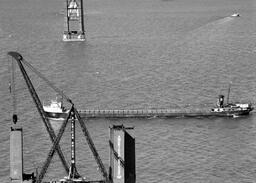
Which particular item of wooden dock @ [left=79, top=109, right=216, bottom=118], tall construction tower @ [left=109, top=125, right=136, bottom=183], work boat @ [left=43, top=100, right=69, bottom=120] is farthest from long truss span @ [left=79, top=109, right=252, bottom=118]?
tall construction tower @ [left=109, top=125, right=136, bottom=183]

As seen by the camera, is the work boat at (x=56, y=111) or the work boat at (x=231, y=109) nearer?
the work boat at (x=56, y=111)

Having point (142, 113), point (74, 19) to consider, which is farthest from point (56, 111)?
point (74, 19)

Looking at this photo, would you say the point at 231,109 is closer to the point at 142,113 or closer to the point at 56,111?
the point at 142,113

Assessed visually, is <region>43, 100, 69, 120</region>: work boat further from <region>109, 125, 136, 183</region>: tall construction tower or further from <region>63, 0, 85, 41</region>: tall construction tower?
<region>63, 0, 85, 41</region>: tall construction tower

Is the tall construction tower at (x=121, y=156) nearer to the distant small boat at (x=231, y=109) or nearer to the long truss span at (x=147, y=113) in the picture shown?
the long truss span at (x=147, y=113)

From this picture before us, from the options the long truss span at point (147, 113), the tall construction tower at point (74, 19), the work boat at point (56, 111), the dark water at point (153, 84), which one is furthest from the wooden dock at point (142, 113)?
the tall construction tower at point (74, 19)

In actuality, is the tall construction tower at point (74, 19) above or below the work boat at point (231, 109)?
above

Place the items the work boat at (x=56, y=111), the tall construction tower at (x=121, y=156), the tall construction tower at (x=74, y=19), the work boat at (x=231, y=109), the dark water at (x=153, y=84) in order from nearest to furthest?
1. the tall construction tower at (x=121, y=156)
2. the dark water at (x=153, y=84)
3. the work boat at (x=56, y=111)
4. the work boat at (x=231, y=109)
5. the tall construction tower at (x=74, y=19)
